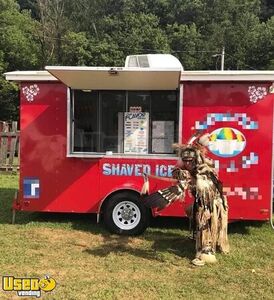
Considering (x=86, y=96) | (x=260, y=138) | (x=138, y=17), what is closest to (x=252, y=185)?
(x=260, y=138)

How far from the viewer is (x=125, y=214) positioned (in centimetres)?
767

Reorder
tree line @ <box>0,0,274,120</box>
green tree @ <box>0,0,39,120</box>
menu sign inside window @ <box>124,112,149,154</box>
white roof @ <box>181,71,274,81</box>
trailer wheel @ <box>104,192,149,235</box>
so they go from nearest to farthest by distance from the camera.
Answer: white roof @ <box>181,71,274,81</box>, trailer wheel @ <box>104,192,149,235</box>, menu sign inside window @ <box>124,112,149,154</box>, green tree @ <box>0,0,39,120</box>, tree line @ <box>0,0,274,120</box>

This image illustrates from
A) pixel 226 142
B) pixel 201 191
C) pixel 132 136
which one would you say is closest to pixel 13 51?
pixel 132 136

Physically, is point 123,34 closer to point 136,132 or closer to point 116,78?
point 136,132

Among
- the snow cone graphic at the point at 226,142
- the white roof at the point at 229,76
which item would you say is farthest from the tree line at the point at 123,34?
the snow cone graphic at the point at 226,142

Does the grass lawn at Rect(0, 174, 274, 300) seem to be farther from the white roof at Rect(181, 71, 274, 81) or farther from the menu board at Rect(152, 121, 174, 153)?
the white roof at Rect(181, 71, 274, 81)

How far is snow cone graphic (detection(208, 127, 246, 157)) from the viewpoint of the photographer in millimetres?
7500

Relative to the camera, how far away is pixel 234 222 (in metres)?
8.38

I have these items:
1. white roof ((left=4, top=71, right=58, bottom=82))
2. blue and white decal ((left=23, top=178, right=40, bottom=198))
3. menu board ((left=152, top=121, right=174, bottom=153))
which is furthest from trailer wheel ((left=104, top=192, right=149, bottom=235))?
white roof ((left=4, top=71, right=58, bottom=82))

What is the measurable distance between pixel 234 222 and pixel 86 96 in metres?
3.31

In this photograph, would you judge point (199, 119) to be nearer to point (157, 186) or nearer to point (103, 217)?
point (157, 186)

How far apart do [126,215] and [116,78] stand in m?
2.16

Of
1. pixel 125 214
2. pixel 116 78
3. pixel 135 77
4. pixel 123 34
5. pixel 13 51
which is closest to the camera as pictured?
pixel 135 77

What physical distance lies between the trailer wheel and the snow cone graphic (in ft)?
4.78
